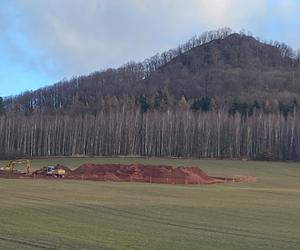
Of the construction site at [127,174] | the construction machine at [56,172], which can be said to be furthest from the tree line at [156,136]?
the construction machine at [56,172]

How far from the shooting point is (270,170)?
324ft

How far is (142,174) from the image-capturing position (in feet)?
255

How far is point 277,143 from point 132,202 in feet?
335

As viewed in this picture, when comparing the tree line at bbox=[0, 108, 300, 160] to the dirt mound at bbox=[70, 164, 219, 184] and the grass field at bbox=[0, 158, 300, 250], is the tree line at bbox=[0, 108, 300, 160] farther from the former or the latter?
the grass field at bbox=[0, 158, 300, 250]

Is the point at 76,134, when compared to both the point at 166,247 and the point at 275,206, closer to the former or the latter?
the point at 275,206

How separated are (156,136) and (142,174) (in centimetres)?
6621

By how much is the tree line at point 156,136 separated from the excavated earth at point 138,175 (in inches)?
2200

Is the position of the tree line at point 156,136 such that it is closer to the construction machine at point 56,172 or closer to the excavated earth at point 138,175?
the excavated earth at point 138,175

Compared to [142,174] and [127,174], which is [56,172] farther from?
[142,174]

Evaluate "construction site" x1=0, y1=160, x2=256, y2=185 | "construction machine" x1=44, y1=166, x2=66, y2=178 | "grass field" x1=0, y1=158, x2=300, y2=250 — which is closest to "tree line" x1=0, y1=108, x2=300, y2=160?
"construction site" x1=0, y1=160, x2=256, y2=185

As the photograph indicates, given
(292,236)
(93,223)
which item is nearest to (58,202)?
(93,223)

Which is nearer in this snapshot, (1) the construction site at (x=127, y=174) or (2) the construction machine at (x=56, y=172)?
(1) the construction site at (x=127, y=174)

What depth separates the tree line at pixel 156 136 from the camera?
449 feet

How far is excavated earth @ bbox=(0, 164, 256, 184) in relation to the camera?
7406 centimetres
